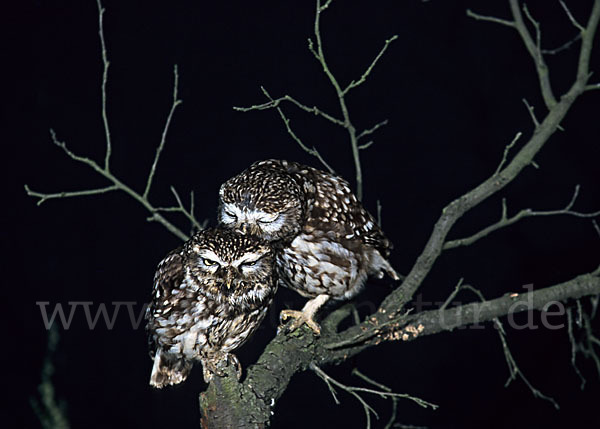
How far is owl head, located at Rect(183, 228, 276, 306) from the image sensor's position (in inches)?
78.5

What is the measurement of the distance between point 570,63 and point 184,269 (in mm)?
2197

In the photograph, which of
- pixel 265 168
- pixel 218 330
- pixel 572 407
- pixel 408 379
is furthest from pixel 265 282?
pixel 572 407

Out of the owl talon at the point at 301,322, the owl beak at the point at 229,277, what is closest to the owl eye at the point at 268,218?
the owl beak at the point at 229,277

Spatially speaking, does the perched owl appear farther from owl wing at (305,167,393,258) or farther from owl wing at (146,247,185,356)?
owl wing at (305,167,393,258)

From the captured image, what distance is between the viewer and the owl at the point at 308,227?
7.07 feet

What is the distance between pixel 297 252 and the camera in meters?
2.36

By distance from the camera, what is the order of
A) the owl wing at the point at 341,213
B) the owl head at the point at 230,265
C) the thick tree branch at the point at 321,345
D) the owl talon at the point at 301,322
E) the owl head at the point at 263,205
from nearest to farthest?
the thick tree branch at the point at 321,345, the owl head at the point at 230,265, the owl head at the point at 263,205, the owl talon at the point at 301,322, the owl wing at the point at 341,213

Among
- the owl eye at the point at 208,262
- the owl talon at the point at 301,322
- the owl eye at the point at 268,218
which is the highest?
the owl eye at the point at 268,218

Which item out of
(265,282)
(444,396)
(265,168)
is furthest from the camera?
(444,396)

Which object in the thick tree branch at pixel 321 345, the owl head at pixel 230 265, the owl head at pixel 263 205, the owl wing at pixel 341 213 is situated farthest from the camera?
the owl wing at pixel 341 213

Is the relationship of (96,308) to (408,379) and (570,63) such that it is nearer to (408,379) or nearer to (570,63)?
(408,379)

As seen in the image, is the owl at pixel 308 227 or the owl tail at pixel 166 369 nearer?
the owl at pixel 308 227

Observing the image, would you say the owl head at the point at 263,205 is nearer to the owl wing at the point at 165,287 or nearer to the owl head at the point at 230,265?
the owl head at the point at 230,265

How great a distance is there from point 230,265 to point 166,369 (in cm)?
55
